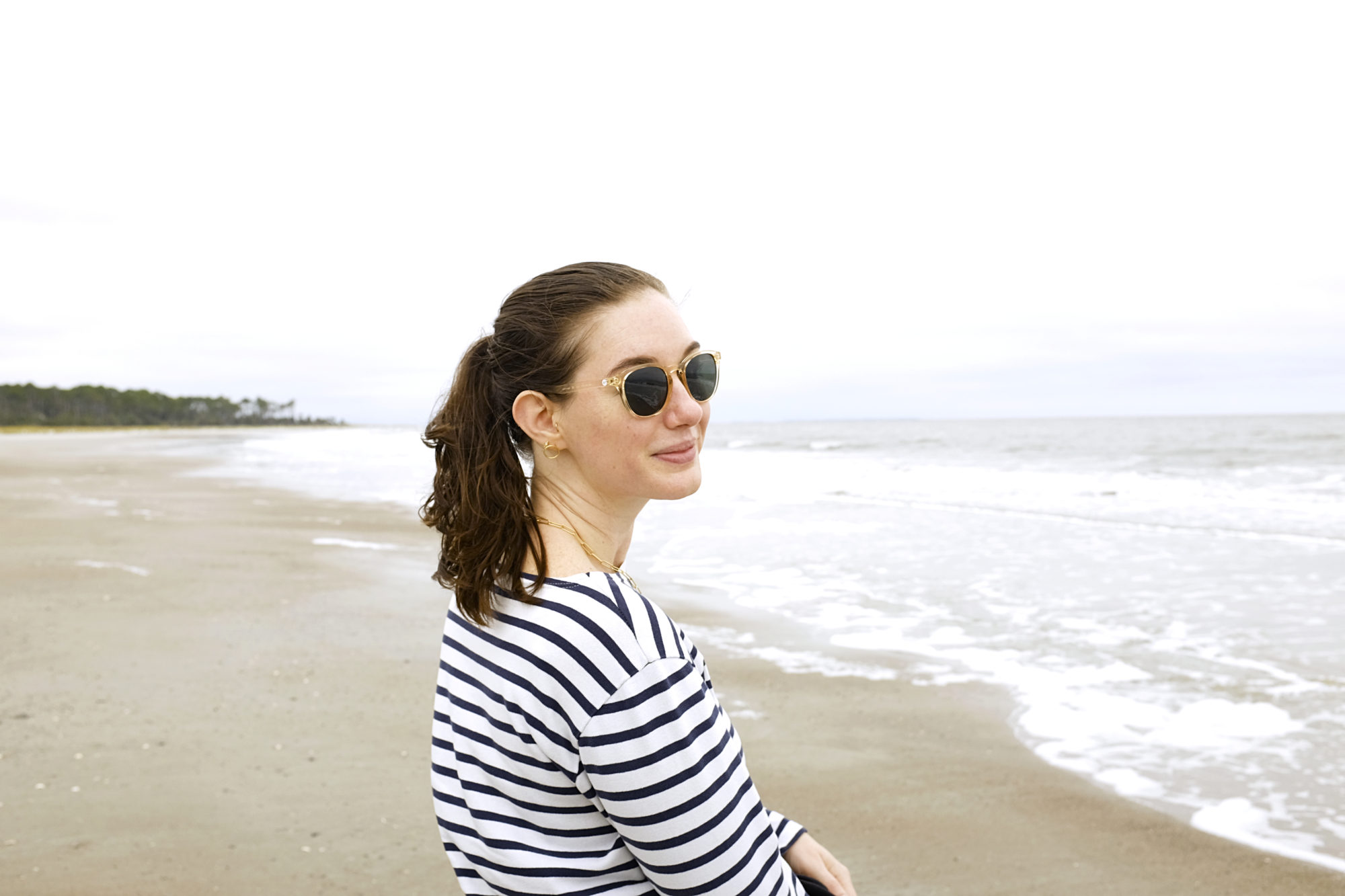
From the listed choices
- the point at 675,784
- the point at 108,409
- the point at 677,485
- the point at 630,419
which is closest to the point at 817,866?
the point at 675,784

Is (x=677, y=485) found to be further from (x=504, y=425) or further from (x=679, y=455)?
(x=504, y=425)

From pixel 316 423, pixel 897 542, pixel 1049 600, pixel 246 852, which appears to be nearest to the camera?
pixel 246 852

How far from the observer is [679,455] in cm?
153

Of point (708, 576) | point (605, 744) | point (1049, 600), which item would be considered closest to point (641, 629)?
point (605, 744)

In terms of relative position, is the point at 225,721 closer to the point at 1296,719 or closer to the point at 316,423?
the point at 1296,719

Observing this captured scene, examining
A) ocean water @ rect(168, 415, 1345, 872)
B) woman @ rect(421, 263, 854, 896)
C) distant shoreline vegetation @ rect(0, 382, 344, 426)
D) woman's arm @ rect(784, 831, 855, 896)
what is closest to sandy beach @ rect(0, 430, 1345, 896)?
ocean water @ rect(168, 415, 1345, 872)

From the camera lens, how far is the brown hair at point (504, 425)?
4.49 feet

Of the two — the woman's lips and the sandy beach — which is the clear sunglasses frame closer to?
the woman's lips

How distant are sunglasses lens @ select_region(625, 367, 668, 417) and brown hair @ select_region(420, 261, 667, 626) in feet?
0.30

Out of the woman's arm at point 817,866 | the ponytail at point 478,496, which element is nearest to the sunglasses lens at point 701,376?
the ponytail at point 478,496

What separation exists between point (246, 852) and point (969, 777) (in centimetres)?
305

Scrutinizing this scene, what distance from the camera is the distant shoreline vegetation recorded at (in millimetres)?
93688

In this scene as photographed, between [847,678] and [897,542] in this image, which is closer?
[847,678]

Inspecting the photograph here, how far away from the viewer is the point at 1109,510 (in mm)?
16234
